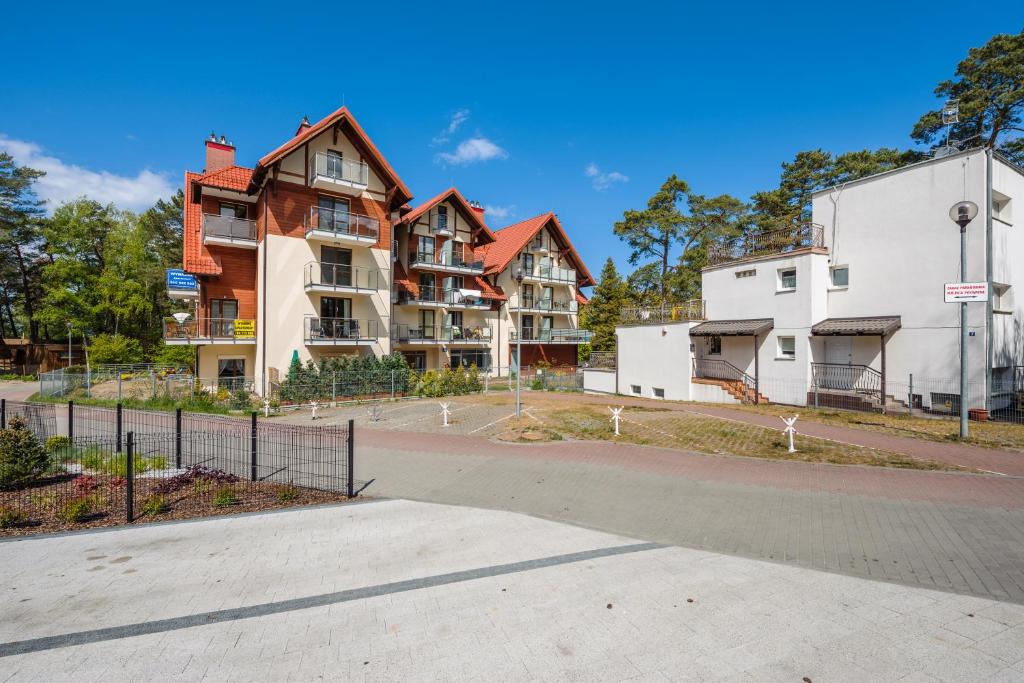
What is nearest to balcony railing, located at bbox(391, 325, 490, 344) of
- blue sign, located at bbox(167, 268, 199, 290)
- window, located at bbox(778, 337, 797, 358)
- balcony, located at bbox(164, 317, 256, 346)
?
balcony, located at bbox(164, 317, 256, 346)

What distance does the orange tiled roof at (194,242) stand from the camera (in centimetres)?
2319

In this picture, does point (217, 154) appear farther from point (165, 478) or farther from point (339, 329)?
point (165, 478)

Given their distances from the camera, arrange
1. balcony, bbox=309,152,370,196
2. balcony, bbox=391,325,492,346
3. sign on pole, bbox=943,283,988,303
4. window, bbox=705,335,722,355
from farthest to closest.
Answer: balcony, bbox=391,325,492,346 < window, bbox=705,335,722,355 < balcony, bbox=309,152,370,196 < sign on pole, bbox=943,283,988,303

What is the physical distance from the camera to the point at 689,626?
423 centimetres

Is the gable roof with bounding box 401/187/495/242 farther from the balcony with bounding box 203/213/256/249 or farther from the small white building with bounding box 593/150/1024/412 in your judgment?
the small white building with bounding box 593/150/1024/412

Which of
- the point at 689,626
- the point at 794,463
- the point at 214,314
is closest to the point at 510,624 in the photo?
the point at 689,626

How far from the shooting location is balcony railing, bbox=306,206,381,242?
24.3 meters

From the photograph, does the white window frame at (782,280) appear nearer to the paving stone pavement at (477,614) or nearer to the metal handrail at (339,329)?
the paving stone pavement at (477,614)

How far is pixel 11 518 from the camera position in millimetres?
6766

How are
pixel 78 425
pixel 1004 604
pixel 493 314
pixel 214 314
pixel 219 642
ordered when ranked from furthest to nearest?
pixel 493 314
pixel 214 314
pixel 78 425
pixel 1004 604
pixel 219 642

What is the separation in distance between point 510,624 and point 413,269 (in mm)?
28891

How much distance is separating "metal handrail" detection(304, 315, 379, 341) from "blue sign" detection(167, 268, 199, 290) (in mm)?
5737

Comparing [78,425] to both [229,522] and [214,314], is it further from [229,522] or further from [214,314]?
[229,522]

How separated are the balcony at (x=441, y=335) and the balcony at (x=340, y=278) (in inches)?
137
